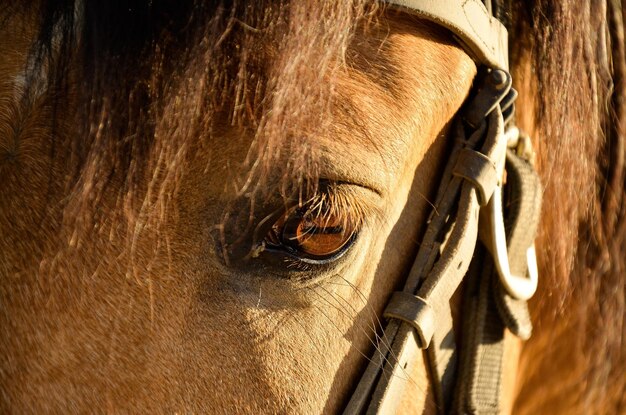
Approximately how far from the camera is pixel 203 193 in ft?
3.65

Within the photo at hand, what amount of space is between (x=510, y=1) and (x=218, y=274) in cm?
74

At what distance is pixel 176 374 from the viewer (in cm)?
110

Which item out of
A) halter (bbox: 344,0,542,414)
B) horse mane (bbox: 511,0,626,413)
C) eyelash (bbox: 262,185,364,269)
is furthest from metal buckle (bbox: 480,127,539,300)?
eyelash (bbox: 262,185,364,269)

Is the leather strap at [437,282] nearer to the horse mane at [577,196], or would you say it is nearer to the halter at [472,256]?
the halter at [472,256]

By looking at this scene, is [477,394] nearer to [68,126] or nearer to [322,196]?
[322,196]

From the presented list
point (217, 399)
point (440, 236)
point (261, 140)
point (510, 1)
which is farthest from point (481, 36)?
point (217, 399)

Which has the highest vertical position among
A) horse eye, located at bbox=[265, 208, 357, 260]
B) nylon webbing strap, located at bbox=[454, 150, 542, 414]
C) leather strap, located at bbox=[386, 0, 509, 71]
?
leather strap, located at bbox=[386, 0, 509, 71]

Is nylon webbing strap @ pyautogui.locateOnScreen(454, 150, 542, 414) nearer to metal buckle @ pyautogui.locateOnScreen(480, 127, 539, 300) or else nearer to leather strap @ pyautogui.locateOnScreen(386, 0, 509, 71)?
metal buckle @ pyautogui.locateOnScreen(480, 127, 539, 300)

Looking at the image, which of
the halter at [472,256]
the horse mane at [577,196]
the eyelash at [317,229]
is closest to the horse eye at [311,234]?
the eyelash at [317,229]

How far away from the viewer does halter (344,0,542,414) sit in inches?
48.9

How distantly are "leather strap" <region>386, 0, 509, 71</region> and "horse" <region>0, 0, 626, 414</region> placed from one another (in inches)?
1.2

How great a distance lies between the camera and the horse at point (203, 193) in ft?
3.39

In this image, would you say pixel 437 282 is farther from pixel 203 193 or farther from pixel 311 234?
pixel 203 193

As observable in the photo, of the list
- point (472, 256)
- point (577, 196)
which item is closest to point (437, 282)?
point (472, 256)
